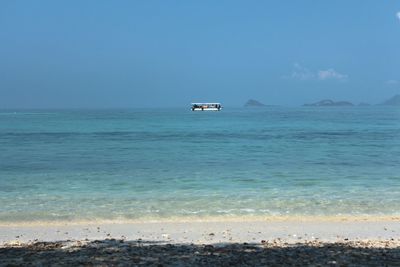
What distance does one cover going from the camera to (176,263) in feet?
22.2

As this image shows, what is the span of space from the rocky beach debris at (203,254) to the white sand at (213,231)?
0.76m

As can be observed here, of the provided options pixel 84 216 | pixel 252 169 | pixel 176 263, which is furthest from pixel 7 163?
pixel 176 263

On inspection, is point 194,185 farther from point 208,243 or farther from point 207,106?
point 207,106

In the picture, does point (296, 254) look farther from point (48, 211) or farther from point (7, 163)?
point (7, 163)

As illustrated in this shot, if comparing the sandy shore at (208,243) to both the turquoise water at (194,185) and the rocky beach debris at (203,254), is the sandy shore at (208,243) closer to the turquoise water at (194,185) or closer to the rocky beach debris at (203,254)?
the rocky beach debris at (203,254)

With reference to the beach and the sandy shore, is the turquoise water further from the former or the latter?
the sandy shore

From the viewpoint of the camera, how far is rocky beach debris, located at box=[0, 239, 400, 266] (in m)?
6.75

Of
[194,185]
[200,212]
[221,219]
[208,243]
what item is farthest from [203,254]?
[194,185]

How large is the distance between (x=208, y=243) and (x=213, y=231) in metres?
1.33

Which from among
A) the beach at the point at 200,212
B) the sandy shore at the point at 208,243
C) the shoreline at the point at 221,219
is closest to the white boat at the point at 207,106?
the beach at the point at 200,212

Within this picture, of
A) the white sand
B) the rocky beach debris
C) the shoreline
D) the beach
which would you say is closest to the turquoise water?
the beach

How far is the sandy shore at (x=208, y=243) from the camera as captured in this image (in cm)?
691

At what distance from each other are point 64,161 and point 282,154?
12.6m

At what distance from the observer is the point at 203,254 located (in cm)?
737
